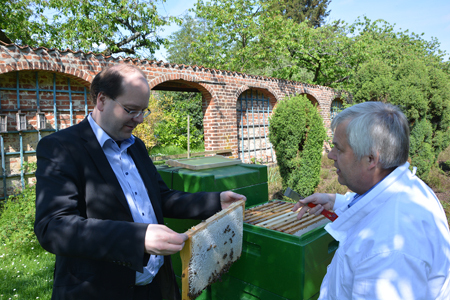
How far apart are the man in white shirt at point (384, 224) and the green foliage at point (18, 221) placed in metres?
5.10

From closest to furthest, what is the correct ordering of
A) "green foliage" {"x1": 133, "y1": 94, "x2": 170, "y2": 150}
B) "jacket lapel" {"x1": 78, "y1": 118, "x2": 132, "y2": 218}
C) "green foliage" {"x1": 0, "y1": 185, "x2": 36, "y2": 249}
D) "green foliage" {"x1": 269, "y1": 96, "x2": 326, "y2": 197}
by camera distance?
"jacket lapel" {"x1": 78, "y1": 118, "x2": 132, "y2": 218} < "green foliage" {"x1": 0, "y1": 185, "x2": 36, "y2": 249} < "green foliage" {"x1": 269, "y1": 96, "x2": 326, "y2": 197} < "green foliage" {"x1": 133, "y1": 94, "x2": 170, "y2": 150}

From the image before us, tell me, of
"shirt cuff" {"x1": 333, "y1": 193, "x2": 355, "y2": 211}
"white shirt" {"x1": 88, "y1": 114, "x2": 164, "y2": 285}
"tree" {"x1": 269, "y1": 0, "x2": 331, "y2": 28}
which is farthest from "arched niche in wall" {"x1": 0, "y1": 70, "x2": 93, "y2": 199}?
"tree" {"x1": 269, "y1": 0, "x2": 331, "y2": 28}

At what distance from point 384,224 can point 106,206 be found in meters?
1.31

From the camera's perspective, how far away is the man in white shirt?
100cm

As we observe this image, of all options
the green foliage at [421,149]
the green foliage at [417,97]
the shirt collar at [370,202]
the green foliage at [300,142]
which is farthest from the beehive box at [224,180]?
the green foliage at [421,149]

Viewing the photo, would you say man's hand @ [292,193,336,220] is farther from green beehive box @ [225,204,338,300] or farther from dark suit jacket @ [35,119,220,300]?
dark suit jacket @ [35,119,220,300]

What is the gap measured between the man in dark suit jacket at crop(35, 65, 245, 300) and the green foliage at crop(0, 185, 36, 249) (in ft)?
13.2

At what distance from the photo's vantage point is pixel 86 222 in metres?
1.28

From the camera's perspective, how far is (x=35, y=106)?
231 inches

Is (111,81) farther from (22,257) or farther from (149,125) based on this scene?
(149,125)

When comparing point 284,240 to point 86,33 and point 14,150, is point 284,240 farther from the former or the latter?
point 86,33

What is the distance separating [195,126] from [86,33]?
669 centimetres

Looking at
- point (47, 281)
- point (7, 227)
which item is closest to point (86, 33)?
point (7, 227)

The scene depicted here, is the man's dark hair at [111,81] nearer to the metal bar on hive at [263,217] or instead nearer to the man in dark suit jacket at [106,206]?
the man in dark suit jacket at [106,206]
